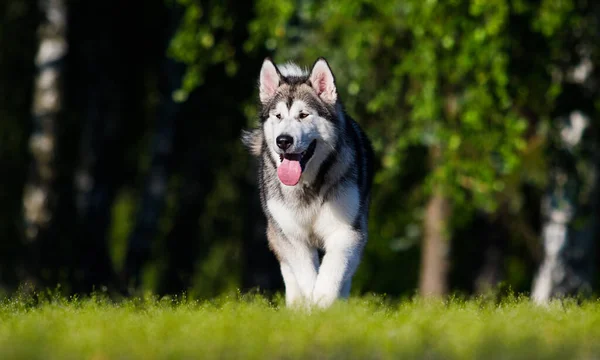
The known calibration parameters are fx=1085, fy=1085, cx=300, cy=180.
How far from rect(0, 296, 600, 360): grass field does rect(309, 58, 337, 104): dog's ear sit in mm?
1508

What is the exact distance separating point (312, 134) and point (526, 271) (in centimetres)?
2313

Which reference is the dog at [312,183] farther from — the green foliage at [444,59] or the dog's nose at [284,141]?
the green foliage at [444,59]

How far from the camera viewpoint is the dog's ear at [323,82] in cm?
788

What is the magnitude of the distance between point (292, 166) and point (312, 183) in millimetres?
272

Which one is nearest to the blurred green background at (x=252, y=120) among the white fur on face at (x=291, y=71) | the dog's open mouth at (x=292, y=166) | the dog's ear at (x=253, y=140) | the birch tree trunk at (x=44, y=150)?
the birch tree trunk at (x=44, y=150)

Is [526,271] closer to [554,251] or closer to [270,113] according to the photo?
[554,251]

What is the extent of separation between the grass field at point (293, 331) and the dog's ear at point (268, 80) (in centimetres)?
159

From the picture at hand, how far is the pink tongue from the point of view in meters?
7.54

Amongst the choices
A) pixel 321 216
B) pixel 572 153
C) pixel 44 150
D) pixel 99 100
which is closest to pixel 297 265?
pixel 321 216

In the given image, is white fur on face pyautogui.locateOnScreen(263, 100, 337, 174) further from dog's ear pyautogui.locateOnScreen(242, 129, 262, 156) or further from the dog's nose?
dog's ear pyautogui.locateOnScreen(242, 129, 262, 156)

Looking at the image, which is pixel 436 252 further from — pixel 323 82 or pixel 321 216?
pixel 321 216

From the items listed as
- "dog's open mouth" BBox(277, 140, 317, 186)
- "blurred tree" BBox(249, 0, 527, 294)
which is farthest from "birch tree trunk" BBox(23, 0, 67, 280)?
"dog's open mouth" BBox(277, 140, 317, 186)

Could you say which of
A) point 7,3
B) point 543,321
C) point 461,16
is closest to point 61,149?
point 7,3

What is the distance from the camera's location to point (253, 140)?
886 centimetres
